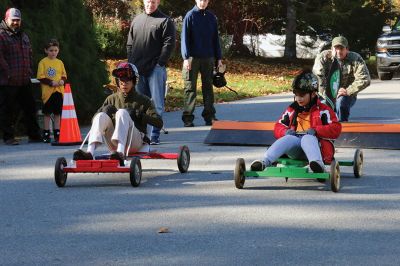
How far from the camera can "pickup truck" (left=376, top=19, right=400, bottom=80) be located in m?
31.2

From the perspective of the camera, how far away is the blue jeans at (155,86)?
14.2 meters

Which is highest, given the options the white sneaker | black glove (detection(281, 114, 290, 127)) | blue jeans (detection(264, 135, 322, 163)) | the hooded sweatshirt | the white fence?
the hooded sweatshirt

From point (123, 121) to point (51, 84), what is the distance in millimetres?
4641

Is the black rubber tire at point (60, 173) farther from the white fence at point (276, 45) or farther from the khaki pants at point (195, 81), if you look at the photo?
the white fence at point (276, 45)

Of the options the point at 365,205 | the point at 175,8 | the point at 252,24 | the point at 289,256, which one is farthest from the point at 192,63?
the point at 252,24

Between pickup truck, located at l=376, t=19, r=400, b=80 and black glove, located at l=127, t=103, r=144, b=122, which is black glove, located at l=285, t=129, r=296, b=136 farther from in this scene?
pickup truck, located at l=376, t=19, r=400, b=80

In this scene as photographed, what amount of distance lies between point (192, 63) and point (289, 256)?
32.0 ft

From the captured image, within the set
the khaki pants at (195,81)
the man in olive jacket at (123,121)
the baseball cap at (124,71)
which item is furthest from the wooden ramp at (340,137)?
the baseball cap at (124,71)

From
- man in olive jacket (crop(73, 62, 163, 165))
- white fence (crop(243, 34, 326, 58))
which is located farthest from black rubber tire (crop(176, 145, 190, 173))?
white fence (crop(243, 34, 326, 58))

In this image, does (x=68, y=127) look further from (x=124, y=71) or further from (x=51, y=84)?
(x=124, y=71)

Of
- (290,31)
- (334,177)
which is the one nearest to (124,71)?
(334,177)

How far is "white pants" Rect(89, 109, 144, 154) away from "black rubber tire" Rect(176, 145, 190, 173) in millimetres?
509

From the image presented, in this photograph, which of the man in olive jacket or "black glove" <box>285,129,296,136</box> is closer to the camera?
"black glove" <box>285,129,296,136</box>

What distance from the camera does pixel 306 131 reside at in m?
10.0
